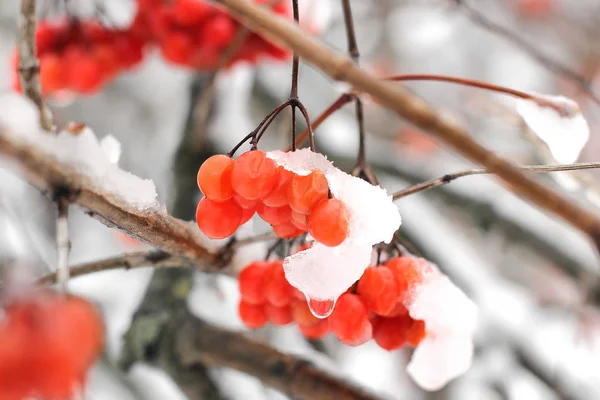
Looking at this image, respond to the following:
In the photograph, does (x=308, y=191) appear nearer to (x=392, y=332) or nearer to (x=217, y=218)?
(x=217, y=218)

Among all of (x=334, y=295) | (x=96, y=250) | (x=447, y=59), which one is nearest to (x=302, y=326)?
(x=334, y=295)

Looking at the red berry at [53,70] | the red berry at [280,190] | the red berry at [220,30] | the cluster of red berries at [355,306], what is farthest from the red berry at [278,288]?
the red berry at [53,70]

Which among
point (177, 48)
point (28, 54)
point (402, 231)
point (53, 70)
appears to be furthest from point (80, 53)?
point (402, 231)

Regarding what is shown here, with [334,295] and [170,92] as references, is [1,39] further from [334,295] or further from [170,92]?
[334,295]

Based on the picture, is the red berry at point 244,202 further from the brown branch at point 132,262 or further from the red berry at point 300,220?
the brown branch at point 132,262

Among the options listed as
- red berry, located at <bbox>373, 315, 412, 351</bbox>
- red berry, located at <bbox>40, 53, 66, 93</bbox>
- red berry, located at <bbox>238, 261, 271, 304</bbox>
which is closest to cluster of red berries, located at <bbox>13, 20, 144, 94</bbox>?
red berry, located at <bbox>40, 53, 66, 93</bbox>
